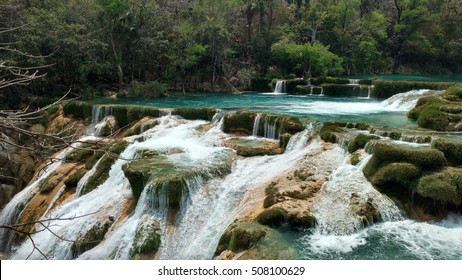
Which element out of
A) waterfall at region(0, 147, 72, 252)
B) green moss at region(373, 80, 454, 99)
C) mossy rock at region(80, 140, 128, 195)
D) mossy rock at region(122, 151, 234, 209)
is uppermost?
green moss at region(373, 80, 454, 99)

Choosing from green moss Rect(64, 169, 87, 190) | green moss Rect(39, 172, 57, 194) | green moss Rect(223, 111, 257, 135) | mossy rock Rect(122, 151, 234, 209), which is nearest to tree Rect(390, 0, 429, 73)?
green moss Rect(223, 111, 257, 135)

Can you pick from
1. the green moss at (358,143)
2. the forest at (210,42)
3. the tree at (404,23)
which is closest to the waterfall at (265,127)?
the green moss at (358,143)

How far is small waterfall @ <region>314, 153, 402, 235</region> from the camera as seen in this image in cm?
981

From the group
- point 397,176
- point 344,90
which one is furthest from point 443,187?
point 344,90

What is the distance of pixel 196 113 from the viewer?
65.7 feet

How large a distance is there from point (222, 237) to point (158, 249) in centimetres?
183

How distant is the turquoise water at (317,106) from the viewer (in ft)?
63.7

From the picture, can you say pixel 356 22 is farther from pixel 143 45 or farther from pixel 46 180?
pixel 46 180

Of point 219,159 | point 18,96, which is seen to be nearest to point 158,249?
point 219,159

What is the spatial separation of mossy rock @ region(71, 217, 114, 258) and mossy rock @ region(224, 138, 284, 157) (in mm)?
5178

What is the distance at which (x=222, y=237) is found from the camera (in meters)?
9.92

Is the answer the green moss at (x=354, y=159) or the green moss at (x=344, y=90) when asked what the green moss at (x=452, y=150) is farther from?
the green moss at (x=344, y=90)

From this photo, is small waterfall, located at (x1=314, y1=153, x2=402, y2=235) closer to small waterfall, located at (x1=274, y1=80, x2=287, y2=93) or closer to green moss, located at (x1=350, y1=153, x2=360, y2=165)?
green moss, located at (x1=350, y1=153, x2=360, y2=165)

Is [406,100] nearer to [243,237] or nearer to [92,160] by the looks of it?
[92,160]
